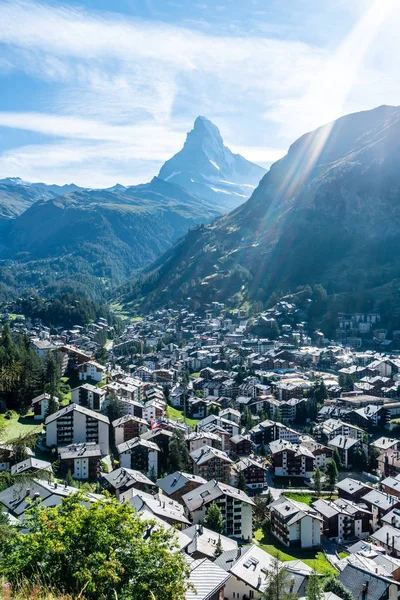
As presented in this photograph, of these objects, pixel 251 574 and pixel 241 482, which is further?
pixel 241 482

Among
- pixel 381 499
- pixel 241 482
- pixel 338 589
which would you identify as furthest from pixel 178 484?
pixel 338 589

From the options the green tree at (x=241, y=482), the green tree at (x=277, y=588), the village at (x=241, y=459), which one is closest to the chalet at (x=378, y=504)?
the village at (x=241, y=459)

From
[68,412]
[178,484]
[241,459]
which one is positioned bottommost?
[241,459]

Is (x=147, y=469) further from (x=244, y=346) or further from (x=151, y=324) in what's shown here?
(x=151, y=324)

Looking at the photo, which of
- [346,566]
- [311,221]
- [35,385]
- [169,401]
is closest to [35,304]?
[169,401]

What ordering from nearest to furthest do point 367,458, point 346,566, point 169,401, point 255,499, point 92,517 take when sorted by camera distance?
1. point 92,517
2. point 346,566
3. point 255,499
4. point 367,458
5. point 169,401

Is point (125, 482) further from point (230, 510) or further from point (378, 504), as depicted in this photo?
point (378, 504)

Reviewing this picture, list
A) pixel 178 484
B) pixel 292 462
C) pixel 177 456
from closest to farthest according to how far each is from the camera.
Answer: pixel 178 484 < pixel 177 456 < pixel 292 462
